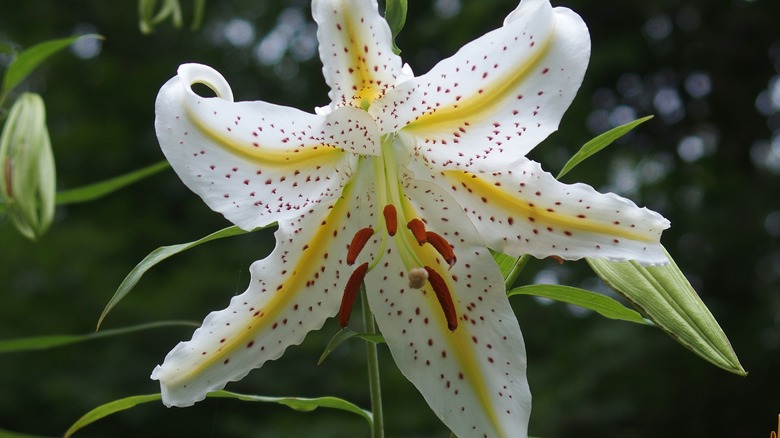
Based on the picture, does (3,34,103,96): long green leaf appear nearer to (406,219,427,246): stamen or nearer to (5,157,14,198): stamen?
(5,157,14,198): stamen

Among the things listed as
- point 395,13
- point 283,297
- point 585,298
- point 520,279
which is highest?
point 395,13

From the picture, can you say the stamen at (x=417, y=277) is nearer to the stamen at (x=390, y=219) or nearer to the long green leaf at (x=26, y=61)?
the stamen at (x=390, y=219)

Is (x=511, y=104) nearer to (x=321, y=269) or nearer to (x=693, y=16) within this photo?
(x=321, y=269)

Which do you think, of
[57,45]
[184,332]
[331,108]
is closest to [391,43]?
[331,108]

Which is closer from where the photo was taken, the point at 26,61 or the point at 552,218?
the point at 552,218

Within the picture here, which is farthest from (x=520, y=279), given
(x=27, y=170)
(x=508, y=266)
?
(x=508, y=266)

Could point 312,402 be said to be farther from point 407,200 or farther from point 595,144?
point 595,144
